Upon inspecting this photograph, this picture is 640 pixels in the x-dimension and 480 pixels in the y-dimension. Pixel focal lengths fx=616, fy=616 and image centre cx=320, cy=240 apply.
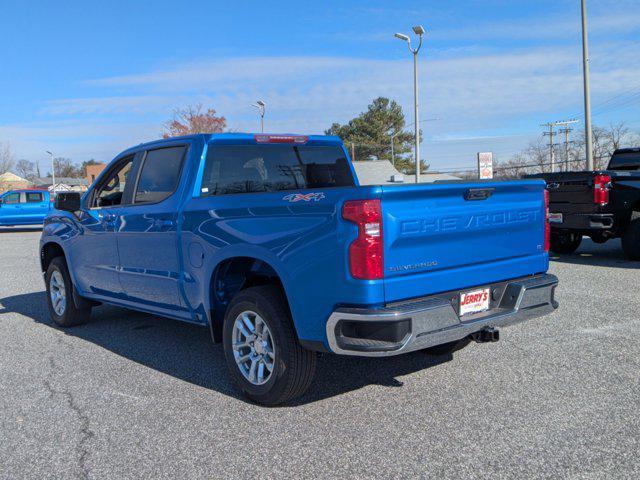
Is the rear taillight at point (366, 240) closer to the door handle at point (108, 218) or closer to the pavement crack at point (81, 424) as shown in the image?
the pavement crack at point (81, 424)

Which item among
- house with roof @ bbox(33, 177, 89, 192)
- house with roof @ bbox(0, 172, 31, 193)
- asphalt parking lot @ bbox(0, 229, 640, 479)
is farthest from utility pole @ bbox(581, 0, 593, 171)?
house with roof @ bbox(0, 172, 31, 193)

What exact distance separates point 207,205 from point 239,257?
0.49 metres

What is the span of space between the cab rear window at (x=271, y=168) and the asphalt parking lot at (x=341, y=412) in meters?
1.57

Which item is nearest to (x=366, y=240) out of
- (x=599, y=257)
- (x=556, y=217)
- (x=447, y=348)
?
(x=447, y=348)

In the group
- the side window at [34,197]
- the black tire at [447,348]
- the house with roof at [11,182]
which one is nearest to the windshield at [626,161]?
the black tire at [447,348]

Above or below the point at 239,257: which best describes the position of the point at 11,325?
below

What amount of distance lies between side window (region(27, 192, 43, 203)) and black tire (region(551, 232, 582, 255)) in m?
24.5

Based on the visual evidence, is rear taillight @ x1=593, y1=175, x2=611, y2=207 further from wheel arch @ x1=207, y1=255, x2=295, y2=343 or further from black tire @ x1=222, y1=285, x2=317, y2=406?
black tire @ x1=222, y1=285, x2=317, y2=406

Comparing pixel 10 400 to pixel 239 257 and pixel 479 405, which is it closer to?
pixel 239 257

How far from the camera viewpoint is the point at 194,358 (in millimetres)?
5555

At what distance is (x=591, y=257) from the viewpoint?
11680 mm

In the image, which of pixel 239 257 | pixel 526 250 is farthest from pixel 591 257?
pixel 239 257

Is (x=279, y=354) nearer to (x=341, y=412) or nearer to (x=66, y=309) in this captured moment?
(x=341, y=412)

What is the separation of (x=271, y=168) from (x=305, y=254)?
75.1 inches
